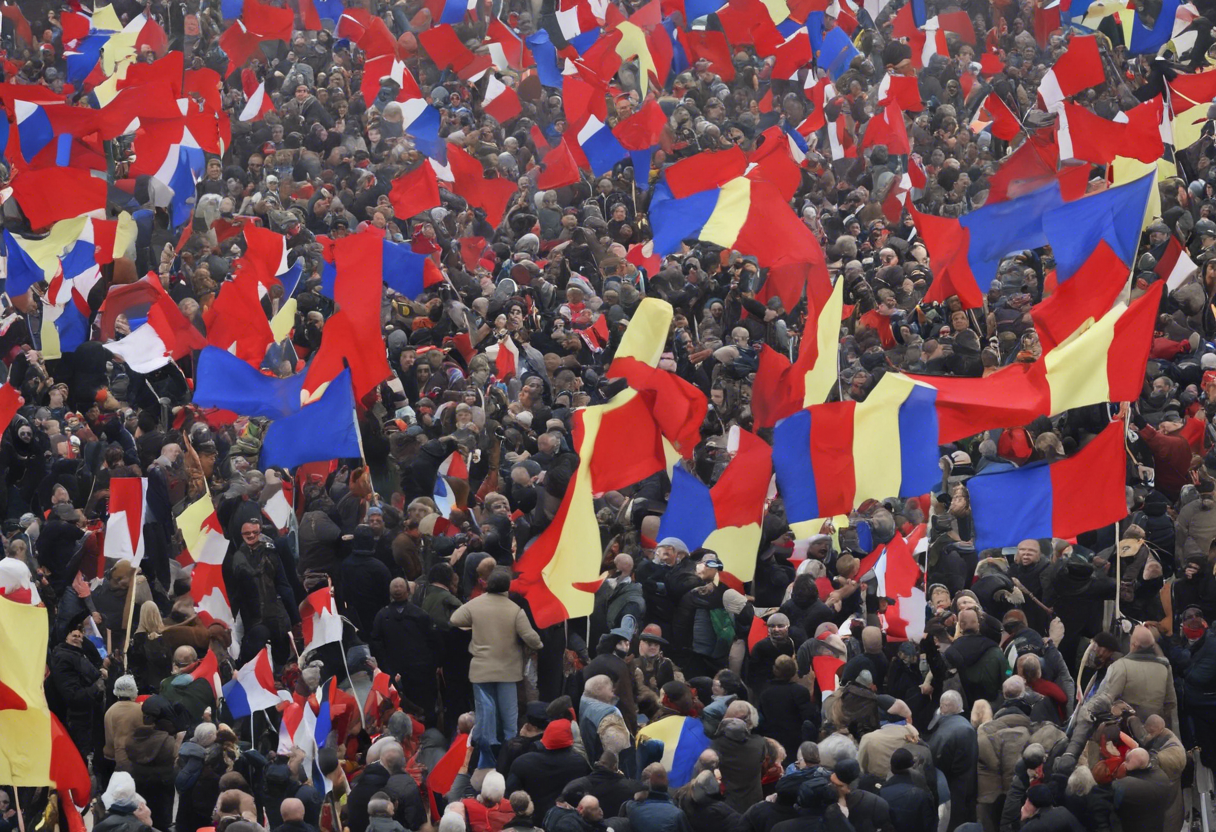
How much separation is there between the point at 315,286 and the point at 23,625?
850 cm

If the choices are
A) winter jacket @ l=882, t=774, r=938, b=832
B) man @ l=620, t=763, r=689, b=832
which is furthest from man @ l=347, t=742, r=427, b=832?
winter jacket @ l=882, t=774, r=938, b=832

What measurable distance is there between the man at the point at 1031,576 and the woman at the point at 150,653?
604 centimetres

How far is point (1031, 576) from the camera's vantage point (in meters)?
15.0

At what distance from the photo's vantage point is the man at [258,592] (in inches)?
599

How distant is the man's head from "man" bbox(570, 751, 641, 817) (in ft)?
12.9

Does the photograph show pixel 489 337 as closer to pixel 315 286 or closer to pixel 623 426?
pixel 315 286

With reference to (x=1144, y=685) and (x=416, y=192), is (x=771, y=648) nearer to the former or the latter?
(x=1144, y=685)

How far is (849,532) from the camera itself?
52.7ft

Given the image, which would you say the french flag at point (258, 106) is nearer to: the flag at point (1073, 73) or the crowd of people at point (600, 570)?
the crowd of people at point (600, 570)

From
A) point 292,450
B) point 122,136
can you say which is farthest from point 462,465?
point 122,136

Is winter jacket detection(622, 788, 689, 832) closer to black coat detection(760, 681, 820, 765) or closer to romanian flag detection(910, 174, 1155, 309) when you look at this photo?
black coat detection(760, 681, 820, 765)

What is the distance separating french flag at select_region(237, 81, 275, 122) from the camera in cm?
2569

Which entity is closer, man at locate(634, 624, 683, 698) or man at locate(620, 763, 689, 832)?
man at locate(620, 763, 689, 832)

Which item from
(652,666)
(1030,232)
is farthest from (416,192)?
(652,666)
